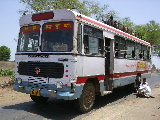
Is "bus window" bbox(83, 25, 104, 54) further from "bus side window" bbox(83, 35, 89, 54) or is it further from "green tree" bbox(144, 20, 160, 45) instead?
"green tree" bbox(144, 20, 160, 45)

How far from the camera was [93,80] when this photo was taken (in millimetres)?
7719

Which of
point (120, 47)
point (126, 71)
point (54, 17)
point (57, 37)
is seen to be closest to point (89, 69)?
point (57, 37)

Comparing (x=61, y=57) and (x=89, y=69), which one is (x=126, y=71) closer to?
(x=89, y=69)

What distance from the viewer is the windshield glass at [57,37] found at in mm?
6424

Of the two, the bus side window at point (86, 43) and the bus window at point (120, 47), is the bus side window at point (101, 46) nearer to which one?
the bus side window at point (86, 43)

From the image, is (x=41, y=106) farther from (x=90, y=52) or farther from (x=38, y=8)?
(x=38, y=8)

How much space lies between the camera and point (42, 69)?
674 cm

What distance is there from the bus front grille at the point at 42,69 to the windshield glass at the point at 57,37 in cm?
53

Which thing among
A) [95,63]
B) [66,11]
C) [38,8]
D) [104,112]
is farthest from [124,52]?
[38,8]

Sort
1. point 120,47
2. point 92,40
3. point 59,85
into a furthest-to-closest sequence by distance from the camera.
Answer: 1. point 120,47
2. point 92,40
3. point 59,85

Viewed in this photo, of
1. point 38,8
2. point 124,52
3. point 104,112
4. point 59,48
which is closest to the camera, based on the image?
point 59,48

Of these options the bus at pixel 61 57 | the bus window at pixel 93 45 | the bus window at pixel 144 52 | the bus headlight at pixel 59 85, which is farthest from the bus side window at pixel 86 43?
the bus window at pixel 144 52

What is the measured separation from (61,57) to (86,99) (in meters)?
1.95

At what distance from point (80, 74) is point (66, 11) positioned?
2177 mm
